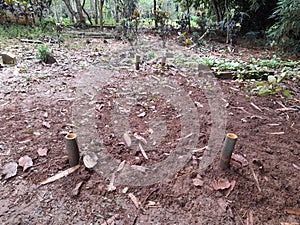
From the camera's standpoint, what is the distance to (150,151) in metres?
1.85

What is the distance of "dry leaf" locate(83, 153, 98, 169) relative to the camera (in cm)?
164

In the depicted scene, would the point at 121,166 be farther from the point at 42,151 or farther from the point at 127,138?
the point at 42,151

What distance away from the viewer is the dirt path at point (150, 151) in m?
1.33

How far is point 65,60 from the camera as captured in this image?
4.66 metres

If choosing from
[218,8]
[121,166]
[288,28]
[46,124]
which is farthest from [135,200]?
[218,8]

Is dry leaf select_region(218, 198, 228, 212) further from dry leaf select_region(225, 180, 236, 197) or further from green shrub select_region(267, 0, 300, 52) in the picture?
green shrub select_region(267, 0, 300, 52)

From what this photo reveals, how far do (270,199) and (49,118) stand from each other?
83.1 inches

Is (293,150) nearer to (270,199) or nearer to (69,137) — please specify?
(270,199)

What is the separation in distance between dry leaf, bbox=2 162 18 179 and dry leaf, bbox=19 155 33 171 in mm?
42

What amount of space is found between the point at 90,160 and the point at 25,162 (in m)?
0.50

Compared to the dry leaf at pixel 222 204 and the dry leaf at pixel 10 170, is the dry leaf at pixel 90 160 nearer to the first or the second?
the dry leaf at pixel 10 170

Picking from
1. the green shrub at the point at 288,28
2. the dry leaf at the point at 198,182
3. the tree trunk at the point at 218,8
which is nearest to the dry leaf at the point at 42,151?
the dry leaf at the point at 198,182

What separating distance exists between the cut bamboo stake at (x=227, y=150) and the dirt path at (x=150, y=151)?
0.06 metres

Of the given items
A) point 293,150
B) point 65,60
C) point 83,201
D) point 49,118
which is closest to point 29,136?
point 49,118
